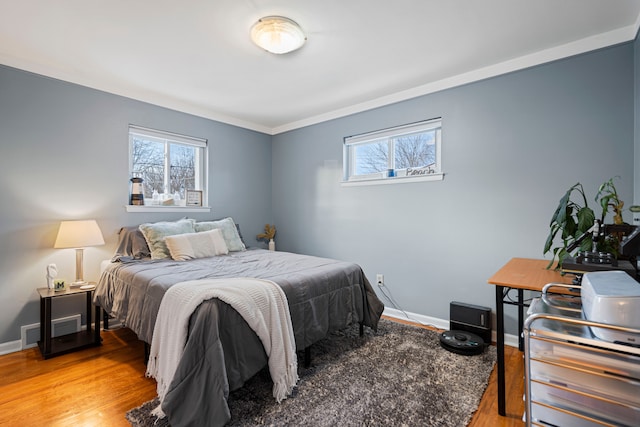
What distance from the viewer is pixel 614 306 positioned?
0.86 metres

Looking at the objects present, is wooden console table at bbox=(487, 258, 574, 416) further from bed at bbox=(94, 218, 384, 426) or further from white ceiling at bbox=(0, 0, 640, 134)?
white ceiling at bbox=(0, 0, 640, 134)

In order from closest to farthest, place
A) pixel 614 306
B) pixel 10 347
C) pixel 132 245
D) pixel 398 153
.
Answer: pixel 614 306
pixel 10 347
pixel 132 245
pixel 398 153

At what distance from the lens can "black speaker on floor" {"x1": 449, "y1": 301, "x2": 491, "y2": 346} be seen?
2594 mm

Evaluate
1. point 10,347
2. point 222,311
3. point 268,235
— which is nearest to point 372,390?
point 222,311

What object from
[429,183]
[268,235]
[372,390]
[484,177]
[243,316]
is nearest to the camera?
[243,316]

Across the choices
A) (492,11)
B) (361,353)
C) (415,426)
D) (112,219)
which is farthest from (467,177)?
(112,219)

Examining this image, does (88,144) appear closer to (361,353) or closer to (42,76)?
(42,76)

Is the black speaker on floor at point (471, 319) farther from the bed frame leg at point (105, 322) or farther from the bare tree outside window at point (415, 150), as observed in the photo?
the bed frame leg at point (105, 322)

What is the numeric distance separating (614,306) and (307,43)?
92.0 inches

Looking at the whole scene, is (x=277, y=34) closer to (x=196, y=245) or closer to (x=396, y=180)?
(x=396, y=180)

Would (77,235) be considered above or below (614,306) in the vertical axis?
above

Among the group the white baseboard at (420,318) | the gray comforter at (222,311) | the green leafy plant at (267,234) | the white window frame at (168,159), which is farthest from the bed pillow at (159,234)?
the white baseboard at (420,318)

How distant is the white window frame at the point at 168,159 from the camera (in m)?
3.28

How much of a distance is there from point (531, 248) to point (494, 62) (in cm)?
163
